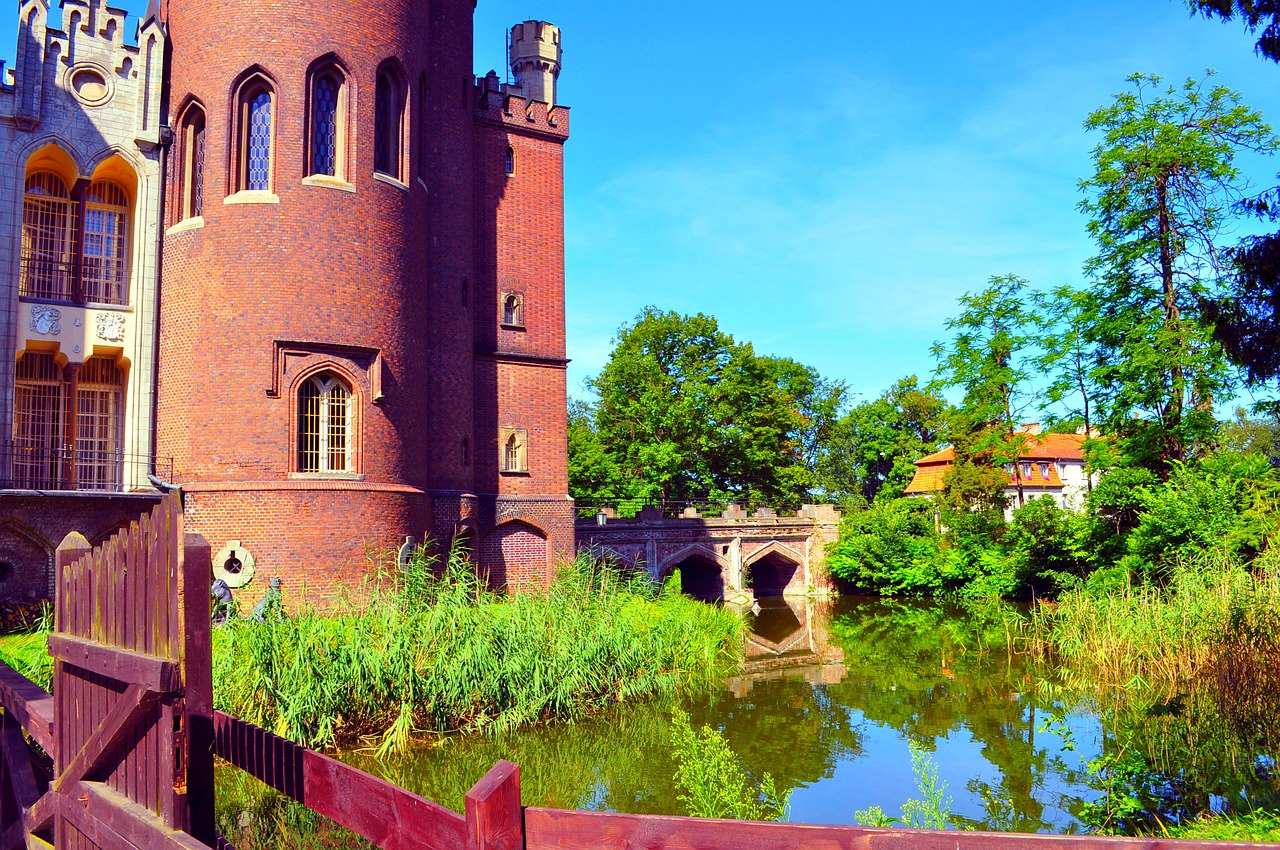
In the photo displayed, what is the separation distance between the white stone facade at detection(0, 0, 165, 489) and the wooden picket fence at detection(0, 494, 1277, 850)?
14.2 meters

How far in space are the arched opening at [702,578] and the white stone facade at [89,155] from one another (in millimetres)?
18494

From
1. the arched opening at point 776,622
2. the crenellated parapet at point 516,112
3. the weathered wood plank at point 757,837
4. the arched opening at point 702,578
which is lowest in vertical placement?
the arched opening at point 776,622

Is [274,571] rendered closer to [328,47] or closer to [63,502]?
[63,502]

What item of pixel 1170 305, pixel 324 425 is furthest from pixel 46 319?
pixel 1170 305

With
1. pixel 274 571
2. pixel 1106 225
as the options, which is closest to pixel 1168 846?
pixel 274 571

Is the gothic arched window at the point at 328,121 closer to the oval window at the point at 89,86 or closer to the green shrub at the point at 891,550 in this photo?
the oval window at the point at 89,86

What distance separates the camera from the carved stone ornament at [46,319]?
15.4 metres

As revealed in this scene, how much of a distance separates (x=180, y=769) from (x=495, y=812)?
96cm

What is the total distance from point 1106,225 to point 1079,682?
14.3 m

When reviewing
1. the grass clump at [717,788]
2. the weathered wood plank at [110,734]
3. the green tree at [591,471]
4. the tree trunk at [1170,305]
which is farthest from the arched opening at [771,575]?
the weathered wood plank at [110,734]

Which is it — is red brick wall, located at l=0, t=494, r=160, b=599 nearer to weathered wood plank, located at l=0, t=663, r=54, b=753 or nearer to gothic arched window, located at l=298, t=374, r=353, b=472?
gothic arched window, located at l=298, t=374, r=353, b=472

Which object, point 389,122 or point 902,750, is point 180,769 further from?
point 389,122

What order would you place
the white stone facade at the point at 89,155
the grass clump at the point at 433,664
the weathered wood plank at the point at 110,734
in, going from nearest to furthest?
1. the weathered wood plank at the point at 110,734
2. the grass clump at the point at 433,664
3. the white stone facade at the point at 89,155

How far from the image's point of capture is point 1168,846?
152cm
